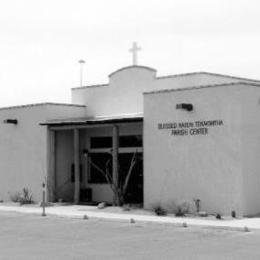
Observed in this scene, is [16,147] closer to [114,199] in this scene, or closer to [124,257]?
[114,199]

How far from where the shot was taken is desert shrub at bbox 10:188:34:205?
2814cm

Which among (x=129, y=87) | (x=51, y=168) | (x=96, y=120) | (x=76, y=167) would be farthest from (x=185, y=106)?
(x=51, y=168)

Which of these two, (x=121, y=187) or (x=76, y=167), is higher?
(x=76, y=167)

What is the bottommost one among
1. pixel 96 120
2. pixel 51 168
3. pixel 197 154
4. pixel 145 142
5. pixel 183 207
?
pixel 183 207

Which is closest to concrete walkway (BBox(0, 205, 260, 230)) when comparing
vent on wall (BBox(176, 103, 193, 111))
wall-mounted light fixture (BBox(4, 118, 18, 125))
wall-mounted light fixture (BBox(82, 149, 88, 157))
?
wall-mounted light fixture (BBox(82, 149, 88, 157))

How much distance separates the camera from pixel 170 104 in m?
23.2

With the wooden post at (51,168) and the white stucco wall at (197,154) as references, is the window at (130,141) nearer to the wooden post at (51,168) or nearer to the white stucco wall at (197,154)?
the white stucco wall at (197,154)

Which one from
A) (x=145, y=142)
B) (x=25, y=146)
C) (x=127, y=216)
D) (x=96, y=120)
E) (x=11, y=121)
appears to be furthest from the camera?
(x=11, y=121)

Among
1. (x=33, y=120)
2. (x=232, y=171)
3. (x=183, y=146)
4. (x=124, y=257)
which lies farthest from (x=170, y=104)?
(x=124, y=257)

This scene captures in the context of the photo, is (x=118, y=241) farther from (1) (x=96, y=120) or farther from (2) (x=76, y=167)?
(2) (x=76, y=167)

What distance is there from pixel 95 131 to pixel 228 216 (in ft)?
29.3

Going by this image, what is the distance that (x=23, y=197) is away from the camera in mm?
28812

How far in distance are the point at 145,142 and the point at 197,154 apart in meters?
2.43

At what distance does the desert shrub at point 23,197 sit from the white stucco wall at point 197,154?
640 cm
